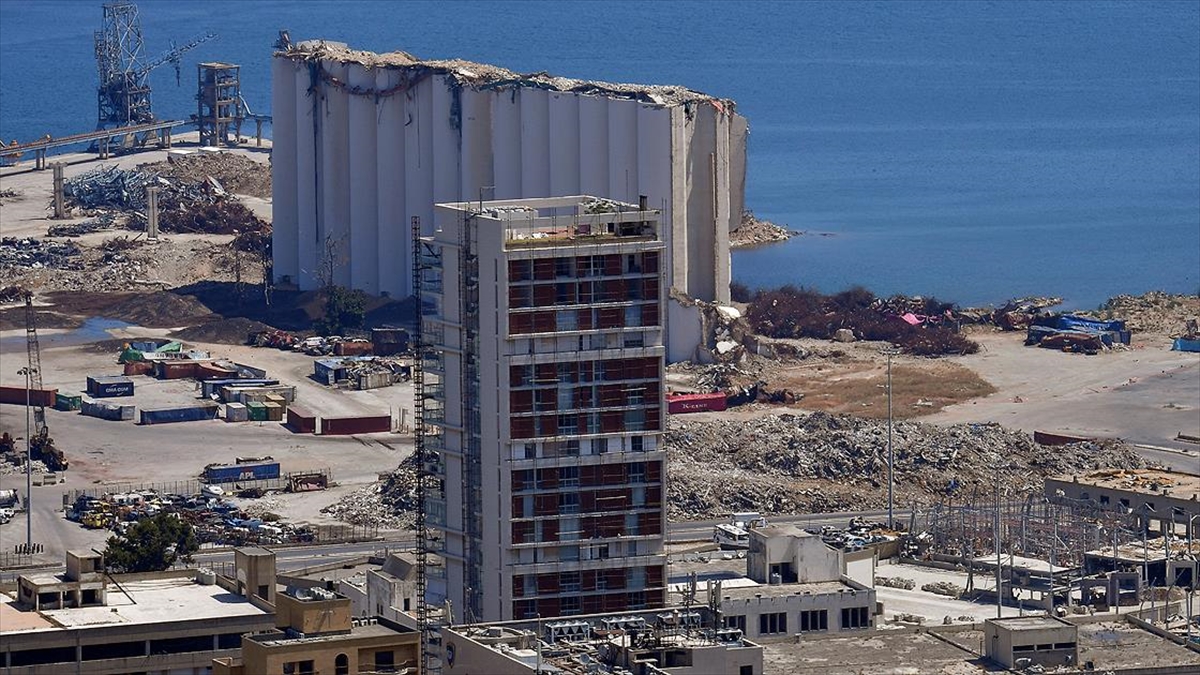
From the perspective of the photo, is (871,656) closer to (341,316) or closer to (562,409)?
(562,409)

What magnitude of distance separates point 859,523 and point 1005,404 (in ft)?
113

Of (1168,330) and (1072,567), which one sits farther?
(1168,330)

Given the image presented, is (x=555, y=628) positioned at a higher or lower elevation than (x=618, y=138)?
lower

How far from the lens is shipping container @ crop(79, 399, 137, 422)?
168 meters

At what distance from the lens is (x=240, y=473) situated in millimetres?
152125

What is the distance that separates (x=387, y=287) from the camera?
199500 millimetres

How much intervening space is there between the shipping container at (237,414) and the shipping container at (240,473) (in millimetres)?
14589

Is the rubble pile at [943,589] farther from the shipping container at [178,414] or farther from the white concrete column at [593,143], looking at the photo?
the white concrete column at [593,143]

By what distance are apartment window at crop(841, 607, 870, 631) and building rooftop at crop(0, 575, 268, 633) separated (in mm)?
22709

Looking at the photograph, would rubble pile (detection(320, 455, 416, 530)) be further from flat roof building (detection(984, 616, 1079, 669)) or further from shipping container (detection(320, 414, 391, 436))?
flat roof building (detection(984, 616, 1079, 669))

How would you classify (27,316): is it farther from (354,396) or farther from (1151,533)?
(1151,533)

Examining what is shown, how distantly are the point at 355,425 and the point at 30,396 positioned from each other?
16.3m

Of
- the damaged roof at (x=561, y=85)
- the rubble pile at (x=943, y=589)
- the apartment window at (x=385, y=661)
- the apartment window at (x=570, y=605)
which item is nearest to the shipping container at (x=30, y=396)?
the damaged roof at (x=561, y=85)

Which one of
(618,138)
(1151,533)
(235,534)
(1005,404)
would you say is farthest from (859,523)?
(618,138)
